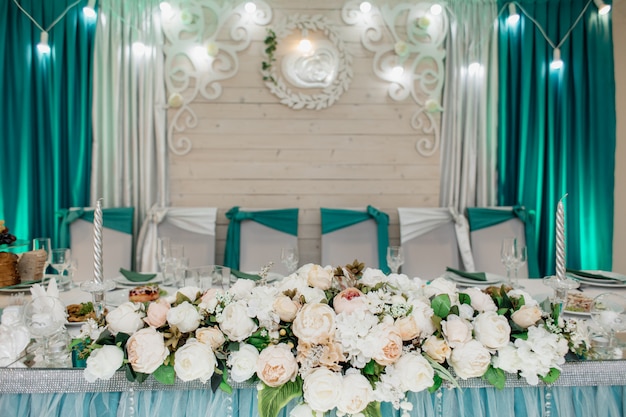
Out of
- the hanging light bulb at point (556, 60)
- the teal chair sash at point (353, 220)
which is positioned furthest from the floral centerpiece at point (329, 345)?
the hanging light bulb at point (556, 60)

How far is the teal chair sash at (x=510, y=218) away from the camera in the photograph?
10.0 feet

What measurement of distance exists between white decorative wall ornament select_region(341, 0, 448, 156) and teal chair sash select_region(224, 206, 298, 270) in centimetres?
113

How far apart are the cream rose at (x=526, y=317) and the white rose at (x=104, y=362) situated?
82cm

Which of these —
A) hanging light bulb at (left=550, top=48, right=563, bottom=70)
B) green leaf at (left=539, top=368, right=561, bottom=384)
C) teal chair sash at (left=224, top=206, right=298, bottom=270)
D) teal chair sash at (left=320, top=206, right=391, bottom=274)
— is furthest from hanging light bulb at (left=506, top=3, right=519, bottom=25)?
green leaf at (left=539, top=368, right=561, bottom=384)

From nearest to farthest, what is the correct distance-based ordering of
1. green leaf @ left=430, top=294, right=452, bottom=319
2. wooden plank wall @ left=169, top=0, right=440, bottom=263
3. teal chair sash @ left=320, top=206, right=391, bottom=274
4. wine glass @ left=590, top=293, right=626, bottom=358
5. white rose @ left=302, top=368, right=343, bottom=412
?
white rose @ left=302, top=368, right=343, bottom=412
green leaf @ left=430, top=294, right=452, bottom=319
wine glass @ left=590, top=293, right=626, bottom=358
teal chair sash @ left=320, top=206, right=391, bottom=274
wooden plank wall @ left=169, top=0, right=440, bottom=263

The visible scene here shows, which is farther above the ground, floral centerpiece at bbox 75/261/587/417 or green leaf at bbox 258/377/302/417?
floral centerpiece at bbox 75/261/587/417

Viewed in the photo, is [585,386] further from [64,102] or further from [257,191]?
[64,102]

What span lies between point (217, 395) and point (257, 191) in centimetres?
242

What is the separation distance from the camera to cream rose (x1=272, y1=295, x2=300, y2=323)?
90cm

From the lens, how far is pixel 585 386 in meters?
1.03

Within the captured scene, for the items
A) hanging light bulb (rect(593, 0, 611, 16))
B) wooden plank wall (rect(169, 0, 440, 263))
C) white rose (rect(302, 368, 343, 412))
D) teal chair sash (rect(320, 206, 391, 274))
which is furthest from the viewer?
wooden plank wall (rect(169, 0, 440, 263))

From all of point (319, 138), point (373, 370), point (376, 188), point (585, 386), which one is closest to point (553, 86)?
point (376, 188)

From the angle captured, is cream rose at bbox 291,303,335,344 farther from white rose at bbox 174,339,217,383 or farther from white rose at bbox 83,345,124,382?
white rose at bbox 83,345,124,382

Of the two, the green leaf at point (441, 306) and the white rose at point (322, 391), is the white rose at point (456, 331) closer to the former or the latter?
the green leaf at point (441, 306)
